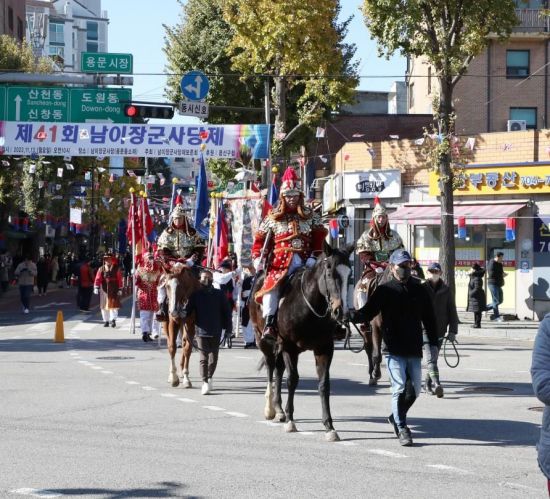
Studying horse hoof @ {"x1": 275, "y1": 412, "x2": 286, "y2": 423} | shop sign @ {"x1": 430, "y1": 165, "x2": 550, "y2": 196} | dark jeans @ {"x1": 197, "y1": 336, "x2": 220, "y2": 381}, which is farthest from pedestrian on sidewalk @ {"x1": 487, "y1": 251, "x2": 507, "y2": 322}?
horse hoof @ {"x1": 275, "y1": 412, "x2": 286, "y2": 423}

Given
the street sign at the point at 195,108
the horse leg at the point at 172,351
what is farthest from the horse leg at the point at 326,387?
the street sign at the point at 195,108

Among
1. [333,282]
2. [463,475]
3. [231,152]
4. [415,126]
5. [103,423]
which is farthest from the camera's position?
[415,126]

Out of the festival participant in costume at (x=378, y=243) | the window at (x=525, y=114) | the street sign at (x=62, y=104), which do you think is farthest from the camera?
the window at (x=525, y=114)

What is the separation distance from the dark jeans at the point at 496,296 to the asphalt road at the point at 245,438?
11760mm

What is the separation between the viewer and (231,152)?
3178 cm

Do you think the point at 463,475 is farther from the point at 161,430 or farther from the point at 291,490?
the point at 161,430

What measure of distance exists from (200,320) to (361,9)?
15492 mm

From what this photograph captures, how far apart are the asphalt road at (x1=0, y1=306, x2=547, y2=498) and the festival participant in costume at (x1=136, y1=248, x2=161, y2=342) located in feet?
8.65

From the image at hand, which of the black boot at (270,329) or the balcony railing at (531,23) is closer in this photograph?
the black boot at (270,329)

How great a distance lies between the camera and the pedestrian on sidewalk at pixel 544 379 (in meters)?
5.36

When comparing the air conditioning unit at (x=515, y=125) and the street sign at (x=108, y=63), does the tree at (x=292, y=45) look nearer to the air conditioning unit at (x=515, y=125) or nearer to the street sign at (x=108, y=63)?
the air conditioning unit at (x=515, y=125)

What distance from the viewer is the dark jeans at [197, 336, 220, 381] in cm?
1492

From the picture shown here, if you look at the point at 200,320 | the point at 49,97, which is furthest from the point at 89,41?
the point at 200,320

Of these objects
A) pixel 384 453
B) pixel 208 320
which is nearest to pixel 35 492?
pixel 384 453
